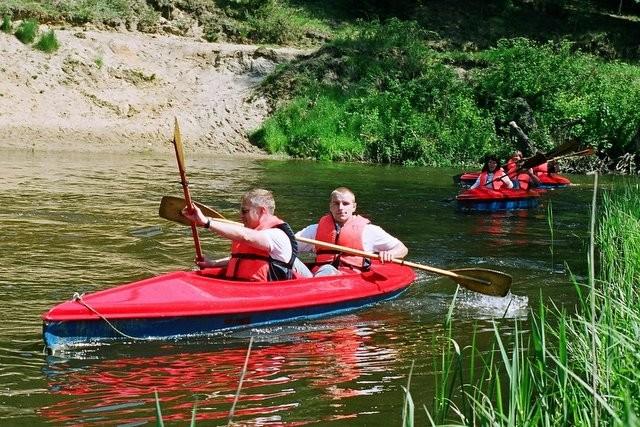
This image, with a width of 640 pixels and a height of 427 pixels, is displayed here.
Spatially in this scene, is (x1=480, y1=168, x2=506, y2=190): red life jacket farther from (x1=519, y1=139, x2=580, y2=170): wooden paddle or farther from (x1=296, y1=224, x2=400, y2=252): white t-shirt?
(x1=296, y1=224, x2=400, y2=252): white t-shirt

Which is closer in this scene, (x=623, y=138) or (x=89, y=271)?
(x=89, y=271)

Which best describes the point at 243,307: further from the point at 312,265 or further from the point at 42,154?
the point at 42,154

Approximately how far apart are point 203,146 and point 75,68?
13.7ft

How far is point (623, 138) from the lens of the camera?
23.8 m

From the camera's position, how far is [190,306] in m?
6.23

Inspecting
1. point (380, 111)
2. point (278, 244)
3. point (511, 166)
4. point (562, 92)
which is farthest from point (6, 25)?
point (278, 244)

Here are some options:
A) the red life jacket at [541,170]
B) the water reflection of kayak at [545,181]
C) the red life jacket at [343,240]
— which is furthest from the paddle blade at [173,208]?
the red life jacket at [541,170]

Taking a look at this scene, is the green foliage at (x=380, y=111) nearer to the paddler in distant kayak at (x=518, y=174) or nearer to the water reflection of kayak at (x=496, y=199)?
the paddler in distant kayak at (x=518, y=174)

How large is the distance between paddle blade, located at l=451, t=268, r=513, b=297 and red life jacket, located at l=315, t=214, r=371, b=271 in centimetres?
95

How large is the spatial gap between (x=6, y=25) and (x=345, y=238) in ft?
62.6

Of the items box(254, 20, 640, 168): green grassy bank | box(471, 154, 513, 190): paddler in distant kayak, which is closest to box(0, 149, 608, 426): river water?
box(471, 154, 513, 190): paddler in distant kayak

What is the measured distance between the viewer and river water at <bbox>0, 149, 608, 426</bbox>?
4.70 m

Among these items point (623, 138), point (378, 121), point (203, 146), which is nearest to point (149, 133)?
point (203, 146)

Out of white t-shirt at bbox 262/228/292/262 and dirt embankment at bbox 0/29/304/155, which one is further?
dirt embankment at bbox 0/29/304/155
